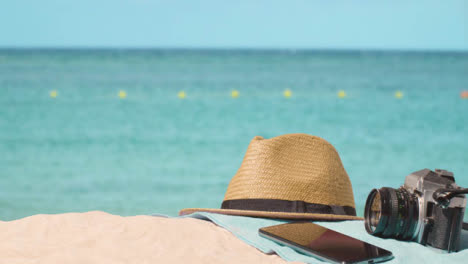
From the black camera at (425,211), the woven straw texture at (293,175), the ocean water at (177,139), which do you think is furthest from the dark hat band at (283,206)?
the ocean water at (177,139)

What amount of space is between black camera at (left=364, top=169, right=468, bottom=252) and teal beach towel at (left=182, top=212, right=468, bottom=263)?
3 centimetres

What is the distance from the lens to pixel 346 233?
1809 millimetres

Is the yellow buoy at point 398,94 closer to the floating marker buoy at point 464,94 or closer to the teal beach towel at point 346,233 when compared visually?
the floating marker buoy at point 464,94

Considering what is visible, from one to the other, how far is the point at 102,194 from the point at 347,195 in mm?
3040

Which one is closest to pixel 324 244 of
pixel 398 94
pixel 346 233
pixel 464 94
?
pixel 346 233

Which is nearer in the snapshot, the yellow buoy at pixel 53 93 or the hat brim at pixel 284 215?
the hat brim at pixel 284 215

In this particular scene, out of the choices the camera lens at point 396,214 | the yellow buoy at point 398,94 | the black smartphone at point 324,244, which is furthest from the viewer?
the yellow buoy at point 398,94

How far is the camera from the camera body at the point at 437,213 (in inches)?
62.4

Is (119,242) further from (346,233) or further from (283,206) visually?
(346,233)

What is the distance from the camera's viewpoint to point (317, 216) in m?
1.95

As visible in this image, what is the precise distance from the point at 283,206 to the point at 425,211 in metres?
0.53

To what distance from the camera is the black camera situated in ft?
5.19

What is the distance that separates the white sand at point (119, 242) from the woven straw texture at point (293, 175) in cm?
25

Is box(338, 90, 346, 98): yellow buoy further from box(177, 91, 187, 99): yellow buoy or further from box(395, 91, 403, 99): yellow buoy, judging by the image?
box(177, 91, 187, 99): yellow buoy
